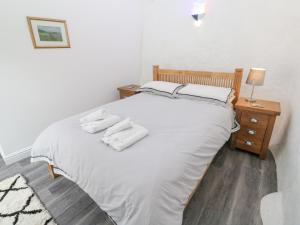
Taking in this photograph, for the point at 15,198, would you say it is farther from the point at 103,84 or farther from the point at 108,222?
the point at 103,84

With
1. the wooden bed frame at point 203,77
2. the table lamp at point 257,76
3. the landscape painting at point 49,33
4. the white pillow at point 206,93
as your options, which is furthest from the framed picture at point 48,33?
the table lamp at point 257,76

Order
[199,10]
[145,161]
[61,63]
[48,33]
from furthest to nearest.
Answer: [199,10] < [61,63] < [48,33] < [145,161]

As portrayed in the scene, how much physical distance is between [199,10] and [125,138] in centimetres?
231

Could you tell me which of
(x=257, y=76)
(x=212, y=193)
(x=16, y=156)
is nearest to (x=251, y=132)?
(x=257, y=76)

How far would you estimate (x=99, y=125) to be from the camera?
60.3 inches

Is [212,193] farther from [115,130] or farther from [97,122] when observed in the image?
[97,122]

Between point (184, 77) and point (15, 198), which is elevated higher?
point (184, 77)

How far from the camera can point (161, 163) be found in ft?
3.61

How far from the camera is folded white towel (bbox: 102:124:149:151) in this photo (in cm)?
128

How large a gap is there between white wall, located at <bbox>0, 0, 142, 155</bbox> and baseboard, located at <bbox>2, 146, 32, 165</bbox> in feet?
0.18

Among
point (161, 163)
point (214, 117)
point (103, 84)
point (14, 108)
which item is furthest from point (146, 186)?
point (103, 84)

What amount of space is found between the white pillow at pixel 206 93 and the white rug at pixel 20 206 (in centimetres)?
207

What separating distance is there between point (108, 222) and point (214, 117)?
4.71ft

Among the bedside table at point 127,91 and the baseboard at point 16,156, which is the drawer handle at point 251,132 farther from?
the baseboard at point 16,156
